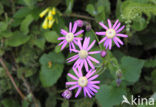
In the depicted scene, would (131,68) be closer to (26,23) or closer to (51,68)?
(51,68)

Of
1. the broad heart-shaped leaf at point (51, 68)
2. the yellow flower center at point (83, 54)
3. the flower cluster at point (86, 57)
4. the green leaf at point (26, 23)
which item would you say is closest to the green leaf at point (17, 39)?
the green leaf at point (26, 23)

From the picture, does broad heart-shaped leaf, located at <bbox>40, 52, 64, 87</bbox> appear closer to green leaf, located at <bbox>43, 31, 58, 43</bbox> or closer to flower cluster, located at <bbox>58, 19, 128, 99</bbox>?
green leaf, located at <bbox>43, 31, 58, 43</bbox>

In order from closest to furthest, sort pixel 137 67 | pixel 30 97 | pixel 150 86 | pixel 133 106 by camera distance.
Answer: pixel 133 106
pixel 137 67
pixel 150 86
pixel 30 97

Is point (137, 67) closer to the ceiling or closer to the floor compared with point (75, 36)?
closer to the floor

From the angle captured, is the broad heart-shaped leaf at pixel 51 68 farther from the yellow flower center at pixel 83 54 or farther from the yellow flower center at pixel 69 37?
the yellow flower center at pixel 83 54

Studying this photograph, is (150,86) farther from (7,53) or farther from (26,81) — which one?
(7,53)

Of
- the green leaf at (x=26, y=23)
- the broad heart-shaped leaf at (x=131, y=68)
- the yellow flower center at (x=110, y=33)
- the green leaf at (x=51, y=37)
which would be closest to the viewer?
the yellow flower center at (x=110, y=33)

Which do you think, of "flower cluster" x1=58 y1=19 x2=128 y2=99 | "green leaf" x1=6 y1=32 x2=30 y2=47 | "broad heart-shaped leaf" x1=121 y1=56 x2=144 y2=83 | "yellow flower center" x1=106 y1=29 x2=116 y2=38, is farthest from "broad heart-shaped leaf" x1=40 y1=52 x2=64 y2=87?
"yellow flower center" x1=106 y1=29 x2=116 y2=38

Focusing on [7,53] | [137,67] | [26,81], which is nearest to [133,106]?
[137,67]
